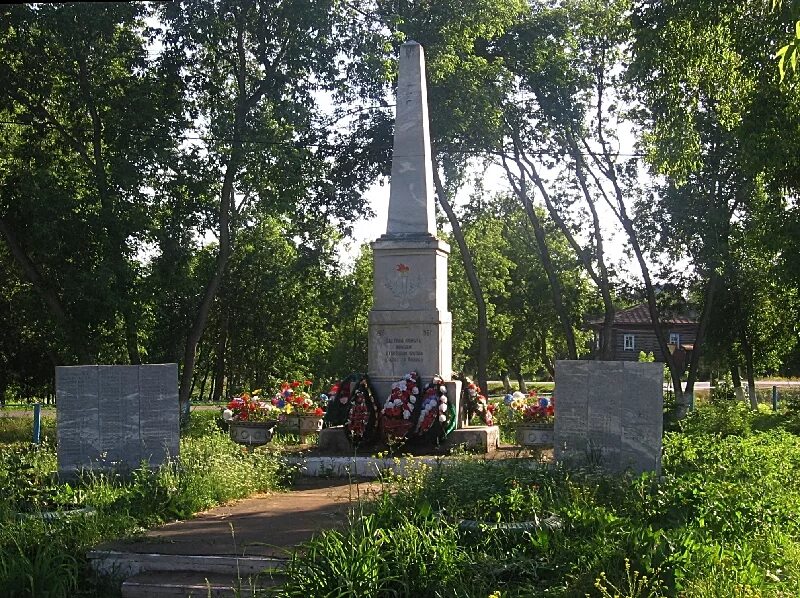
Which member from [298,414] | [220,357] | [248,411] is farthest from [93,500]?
[220,357]

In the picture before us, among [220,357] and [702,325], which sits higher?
[702,325]

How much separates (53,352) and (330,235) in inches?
310

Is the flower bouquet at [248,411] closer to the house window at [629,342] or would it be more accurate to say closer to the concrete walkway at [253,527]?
the concrete walkway at [253,527]

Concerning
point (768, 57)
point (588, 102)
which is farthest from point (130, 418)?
point (588, 102)

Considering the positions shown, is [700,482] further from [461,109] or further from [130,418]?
[461,109]

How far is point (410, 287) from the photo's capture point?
13.5m

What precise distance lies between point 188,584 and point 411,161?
8.84 metres

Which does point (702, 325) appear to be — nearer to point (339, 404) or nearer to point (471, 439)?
point (471, 439)

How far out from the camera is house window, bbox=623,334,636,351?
64.4m

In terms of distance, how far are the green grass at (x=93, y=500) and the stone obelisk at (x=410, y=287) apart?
2776 mm

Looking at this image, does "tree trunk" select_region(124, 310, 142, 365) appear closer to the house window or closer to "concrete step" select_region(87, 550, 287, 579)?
"concrete step" select_region(87, 550, 287, 579)

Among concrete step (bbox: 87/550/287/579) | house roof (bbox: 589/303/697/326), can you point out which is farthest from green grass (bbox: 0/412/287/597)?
house roof (bbox: 589/303/697/326)

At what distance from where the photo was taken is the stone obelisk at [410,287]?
13273mm

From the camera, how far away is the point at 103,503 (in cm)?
804
